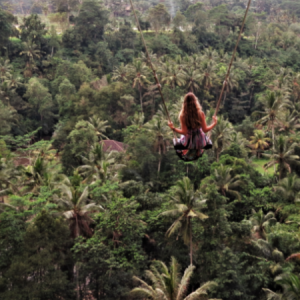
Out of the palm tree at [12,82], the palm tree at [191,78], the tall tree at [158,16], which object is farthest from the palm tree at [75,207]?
the tall tree at [158,16]

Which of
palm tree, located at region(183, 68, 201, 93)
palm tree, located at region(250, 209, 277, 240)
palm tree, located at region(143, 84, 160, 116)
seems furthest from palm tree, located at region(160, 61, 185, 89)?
palm tree, located at region(250, 209, 277, 240)

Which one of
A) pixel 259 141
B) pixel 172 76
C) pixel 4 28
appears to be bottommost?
pixel 259 141

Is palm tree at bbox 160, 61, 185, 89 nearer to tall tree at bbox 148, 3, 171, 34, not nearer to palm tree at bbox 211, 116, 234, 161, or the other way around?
palm tree at bbox 211, 116, 234, 161

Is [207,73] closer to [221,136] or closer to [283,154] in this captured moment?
[221,136]

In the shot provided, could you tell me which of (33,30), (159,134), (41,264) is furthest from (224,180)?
(33,30)

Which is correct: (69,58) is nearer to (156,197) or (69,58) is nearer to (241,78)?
(241,78)

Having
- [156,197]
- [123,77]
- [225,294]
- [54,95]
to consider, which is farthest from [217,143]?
[54,95]
